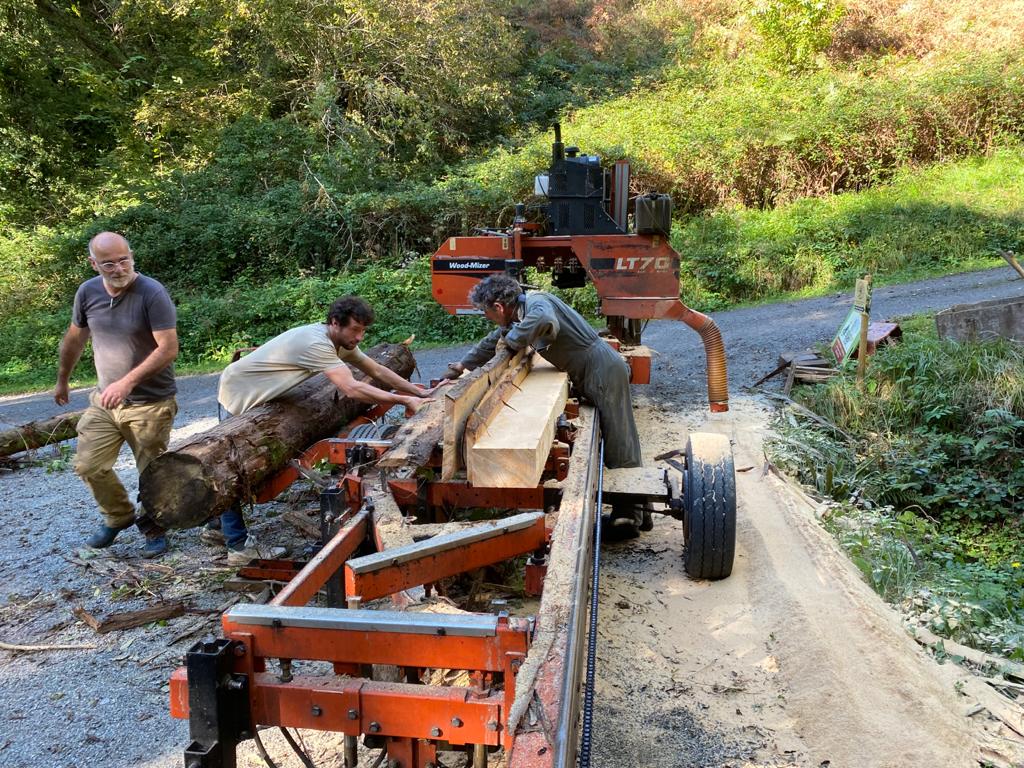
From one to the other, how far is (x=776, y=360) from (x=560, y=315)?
5.59 m

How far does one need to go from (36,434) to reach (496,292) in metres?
4.84

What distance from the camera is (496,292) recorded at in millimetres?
4699

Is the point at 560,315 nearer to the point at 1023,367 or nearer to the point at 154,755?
the point at 154,755

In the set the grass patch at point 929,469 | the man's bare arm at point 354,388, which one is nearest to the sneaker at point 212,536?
the man's bare arm at point 354,388

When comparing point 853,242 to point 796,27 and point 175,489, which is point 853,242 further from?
point 175,489

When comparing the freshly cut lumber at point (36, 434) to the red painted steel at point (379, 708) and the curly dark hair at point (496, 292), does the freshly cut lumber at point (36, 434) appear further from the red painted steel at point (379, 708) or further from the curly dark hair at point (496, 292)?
the red painted steel at point (379, 708)

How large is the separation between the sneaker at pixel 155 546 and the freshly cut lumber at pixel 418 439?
6.43 feet

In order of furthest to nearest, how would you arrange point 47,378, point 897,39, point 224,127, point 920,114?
1. point 897,39
2. point 224,127
3. point 920,114
4. point 47,378

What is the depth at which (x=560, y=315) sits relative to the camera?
483 cm

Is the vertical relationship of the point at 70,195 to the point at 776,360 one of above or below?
above

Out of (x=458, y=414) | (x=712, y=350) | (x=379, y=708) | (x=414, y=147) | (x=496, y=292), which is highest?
(x=414, y=147)

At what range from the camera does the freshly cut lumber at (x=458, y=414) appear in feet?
10.9

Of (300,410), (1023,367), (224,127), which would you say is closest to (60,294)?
(224,127)

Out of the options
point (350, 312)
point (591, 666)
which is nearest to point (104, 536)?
point (350, 312)
